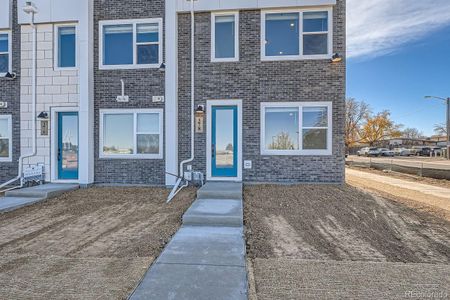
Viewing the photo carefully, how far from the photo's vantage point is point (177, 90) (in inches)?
343

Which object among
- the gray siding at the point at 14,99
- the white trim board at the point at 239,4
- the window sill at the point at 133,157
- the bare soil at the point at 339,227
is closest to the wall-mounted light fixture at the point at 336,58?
the white trim board at the point at 239,4

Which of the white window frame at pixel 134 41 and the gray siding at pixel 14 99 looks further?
the gray siding at pixel 14 99

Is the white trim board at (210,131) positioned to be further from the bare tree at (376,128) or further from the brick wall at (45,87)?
the bare tree at (376,128)

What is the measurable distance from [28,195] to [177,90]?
17.4ft

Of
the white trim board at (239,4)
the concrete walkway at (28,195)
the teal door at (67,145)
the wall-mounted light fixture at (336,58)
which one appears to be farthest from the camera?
the teal door at (67,145)

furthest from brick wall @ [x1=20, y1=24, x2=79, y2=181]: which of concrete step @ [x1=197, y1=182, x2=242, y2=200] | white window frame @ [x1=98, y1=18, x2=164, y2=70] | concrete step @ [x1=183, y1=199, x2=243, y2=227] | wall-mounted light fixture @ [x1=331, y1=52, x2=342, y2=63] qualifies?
wall-mounted light fixture @ [x1=331, y1=52, x2=342, y2=63]

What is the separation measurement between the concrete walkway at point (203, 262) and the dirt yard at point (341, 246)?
24 centimetres

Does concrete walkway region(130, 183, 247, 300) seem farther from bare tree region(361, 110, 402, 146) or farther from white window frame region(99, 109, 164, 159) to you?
bare tree region(361, 110, 402, 146)

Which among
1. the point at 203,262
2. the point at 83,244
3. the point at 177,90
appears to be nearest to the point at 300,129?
the point at 177,90

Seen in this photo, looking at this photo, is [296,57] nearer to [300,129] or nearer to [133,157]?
[300,129]

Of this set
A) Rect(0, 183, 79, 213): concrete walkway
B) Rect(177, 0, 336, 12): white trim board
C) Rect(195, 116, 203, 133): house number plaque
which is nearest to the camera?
Rect(0, 183, 79, 213): concrete walkway

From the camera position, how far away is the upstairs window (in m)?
8.94

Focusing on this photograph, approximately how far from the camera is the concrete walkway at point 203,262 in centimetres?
279

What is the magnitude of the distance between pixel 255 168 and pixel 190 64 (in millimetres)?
4023
